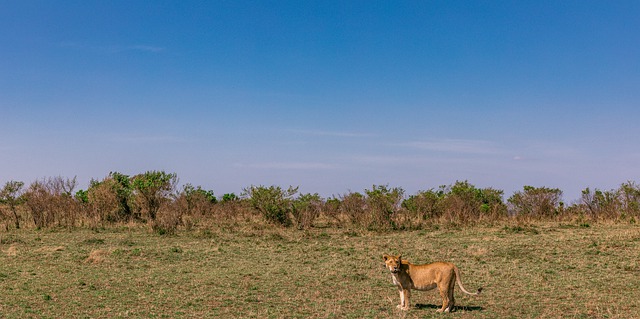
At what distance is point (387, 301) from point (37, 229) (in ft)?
78.6

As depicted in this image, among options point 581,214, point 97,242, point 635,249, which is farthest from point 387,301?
point 581,214

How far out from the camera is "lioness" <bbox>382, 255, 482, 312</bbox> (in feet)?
36.2

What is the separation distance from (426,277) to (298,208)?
22.2m

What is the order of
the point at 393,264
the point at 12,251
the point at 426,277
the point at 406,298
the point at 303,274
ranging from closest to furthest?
1. the point at 393,264
2. the point at 426,277
3. the point at 406,298
4. the point at 303,274
5. the point at 12,251

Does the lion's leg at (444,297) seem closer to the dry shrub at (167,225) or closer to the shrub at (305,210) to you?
the dry shrub at (167,225)

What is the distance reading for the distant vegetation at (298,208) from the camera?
105 ft

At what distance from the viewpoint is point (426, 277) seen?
1119 cm

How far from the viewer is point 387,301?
498 inches

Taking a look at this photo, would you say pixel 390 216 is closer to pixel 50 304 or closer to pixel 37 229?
pixel 37 229

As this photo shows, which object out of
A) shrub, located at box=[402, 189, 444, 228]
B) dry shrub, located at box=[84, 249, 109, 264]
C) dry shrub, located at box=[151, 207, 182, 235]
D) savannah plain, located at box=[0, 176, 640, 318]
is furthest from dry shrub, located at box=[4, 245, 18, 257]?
shrub, located at box=[402, 189, 444, 228]

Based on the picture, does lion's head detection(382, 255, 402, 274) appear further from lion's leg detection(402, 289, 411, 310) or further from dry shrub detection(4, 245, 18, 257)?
dry shrub detection(4, 245, 18, 257)

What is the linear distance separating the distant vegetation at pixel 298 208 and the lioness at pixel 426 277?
1865 cm

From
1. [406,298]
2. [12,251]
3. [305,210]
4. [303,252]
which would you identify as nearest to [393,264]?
[406,298]

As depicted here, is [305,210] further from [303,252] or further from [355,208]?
[303,252]
